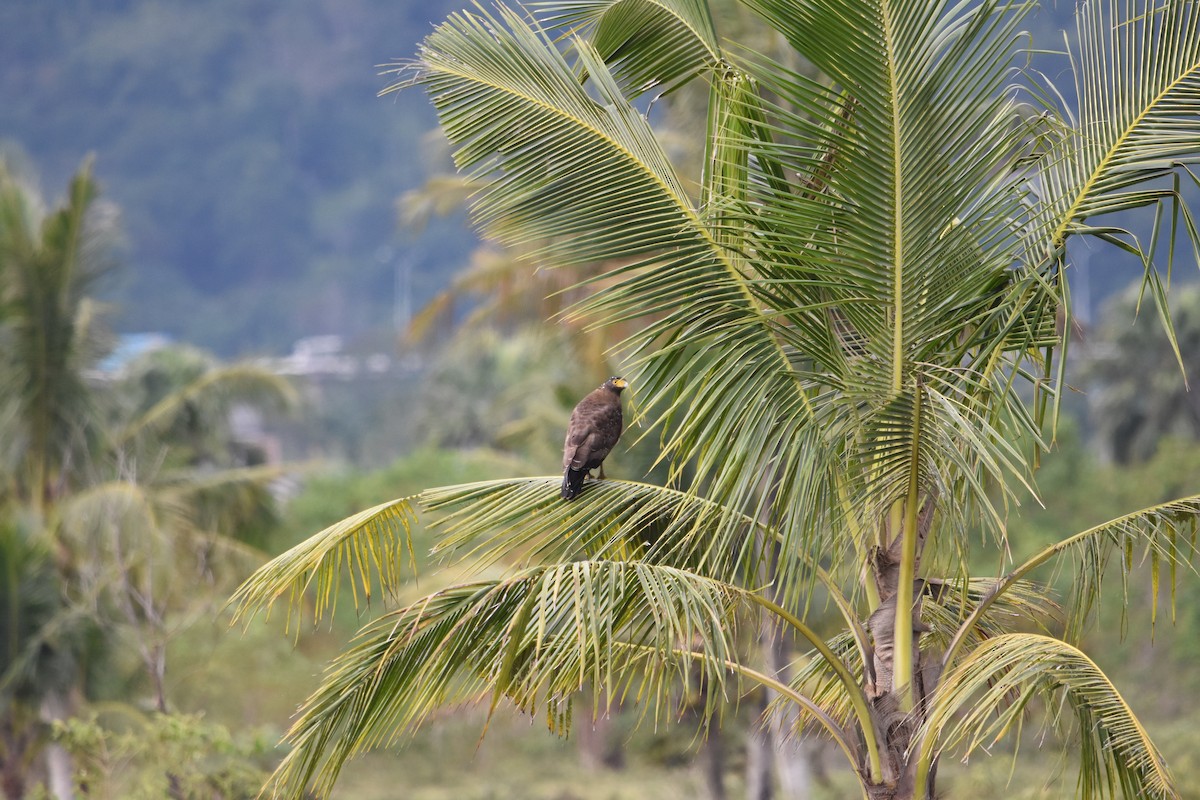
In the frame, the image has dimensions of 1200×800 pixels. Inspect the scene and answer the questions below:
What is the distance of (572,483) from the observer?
190 inches

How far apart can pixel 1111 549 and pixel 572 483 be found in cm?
191

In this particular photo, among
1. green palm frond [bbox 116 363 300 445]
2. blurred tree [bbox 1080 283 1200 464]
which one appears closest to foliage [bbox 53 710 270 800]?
green palm frond [bbox 116 363 300 445]

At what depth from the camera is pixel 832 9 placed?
3906 mm

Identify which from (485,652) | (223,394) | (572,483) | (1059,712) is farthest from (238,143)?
(1059,712)

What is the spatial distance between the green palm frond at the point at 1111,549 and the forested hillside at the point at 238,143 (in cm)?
12454

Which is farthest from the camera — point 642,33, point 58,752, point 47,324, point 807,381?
point 47,324

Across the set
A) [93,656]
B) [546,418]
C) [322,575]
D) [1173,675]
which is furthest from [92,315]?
[1173,675]

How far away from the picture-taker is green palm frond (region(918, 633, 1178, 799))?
392 cm

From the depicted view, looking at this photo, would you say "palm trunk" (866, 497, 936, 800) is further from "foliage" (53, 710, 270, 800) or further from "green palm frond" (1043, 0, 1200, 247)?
"foliage" (53, 710, 270, 800)

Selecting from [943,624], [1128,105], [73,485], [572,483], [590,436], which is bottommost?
[943,624]

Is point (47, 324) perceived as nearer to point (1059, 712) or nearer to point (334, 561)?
point (334, 561)

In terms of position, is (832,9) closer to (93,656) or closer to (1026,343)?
(1026,343)

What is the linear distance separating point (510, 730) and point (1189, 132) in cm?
2449

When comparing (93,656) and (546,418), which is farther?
(546,418)
